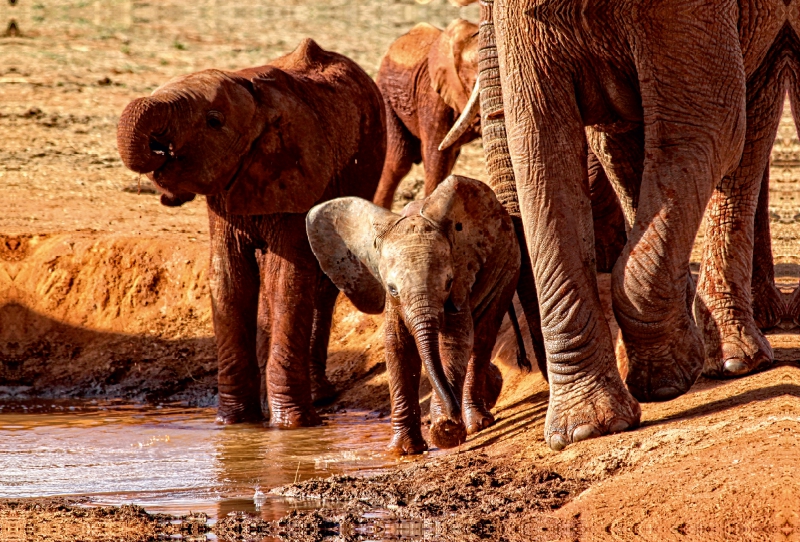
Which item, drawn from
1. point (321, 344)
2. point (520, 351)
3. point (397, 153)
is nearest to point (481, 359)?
point (520, 351)

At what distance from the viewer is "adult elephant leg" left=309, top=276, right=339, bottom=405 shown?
26.7 ft

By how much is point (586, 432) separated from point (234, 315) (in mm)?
2924

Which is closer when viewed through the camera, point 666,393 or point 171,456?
point 666,393

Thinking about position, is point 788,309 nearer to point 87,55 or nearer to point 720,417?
point 720,417

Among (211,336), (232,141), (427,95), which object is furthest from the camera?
(427,95)

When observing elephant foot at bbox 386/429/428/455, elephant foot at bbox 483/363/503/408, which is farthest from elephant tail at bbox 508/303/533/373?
elephant foot at bbox 386/429/428/455

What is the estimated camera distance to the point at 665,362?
5.02m

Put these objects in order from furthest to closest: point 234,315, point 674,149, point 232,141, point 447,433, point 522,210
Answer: point 234,315, point 232,141, point 447,433, point 522,210, point 674,149

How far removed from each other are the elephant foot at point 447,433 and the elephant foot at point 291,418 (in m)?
1.74

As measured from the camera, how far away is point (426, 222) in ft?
19.4

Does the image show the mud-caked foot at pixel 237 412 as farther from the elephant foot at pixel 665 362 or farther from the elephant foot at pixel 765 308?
the elephant foot at pixel 665 362

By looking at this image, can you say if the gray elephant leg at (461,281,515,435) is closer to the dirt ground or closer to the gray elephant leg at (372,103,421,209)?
the dirt ground

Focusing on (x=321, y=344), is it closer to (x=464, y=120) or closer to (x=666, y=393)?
(x=464, y=120)

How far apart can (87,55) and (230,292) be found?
34.0 feet
